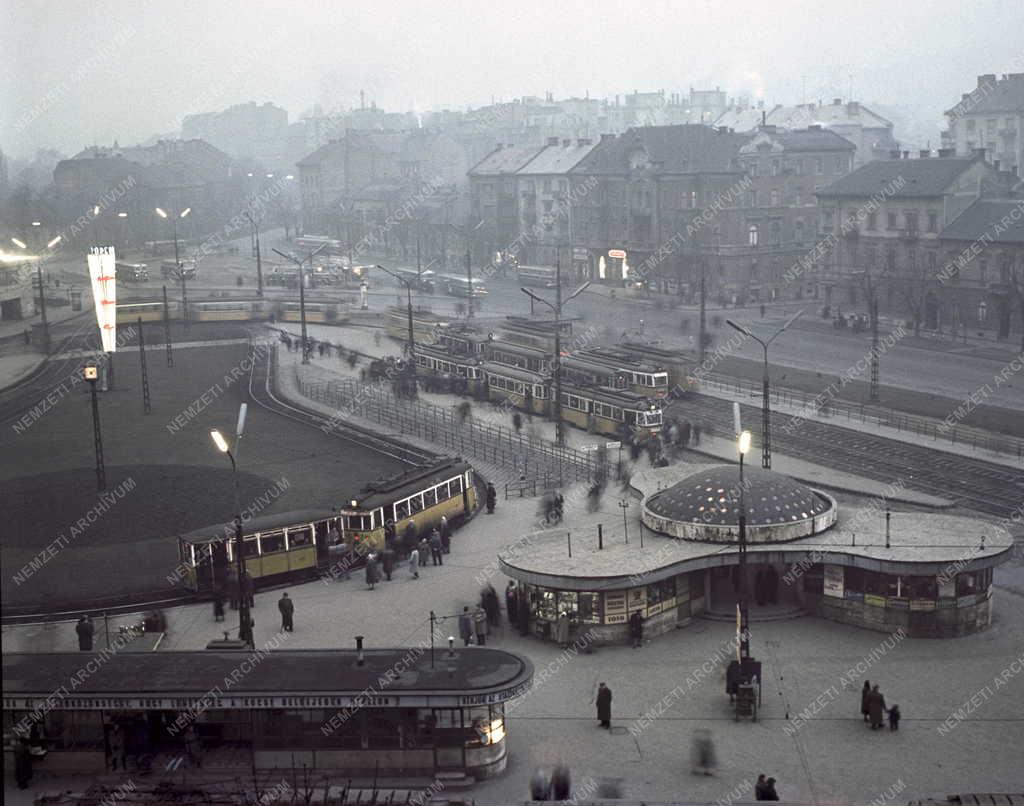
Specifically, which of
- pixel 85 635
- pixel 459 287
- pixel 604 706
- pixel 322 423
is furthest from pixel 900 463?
pixel 459 287

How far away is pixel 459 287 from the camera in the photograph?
93.0 meters

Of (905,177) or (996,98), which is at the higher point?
(996,98)

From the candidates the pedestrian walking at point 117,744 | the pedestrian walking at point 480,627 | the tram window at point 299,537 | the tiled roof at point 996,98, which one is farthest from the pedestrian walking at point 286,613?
the tiled roof at point 996,98

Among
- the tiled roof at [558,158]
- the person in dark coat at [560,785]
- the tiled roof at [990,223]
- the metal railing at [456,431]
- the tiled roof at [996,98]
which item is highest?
the tiled roof at [996,98]

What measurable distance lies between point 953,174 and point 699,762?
188 ft

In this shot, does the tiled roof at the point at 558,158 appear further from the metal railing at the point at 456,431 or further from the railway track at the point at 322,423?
the metal railing at the point at 456,431

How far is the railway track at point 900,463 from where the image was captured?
1468 inches

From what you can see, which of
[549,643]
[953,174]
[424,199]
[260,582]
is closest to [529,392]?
[260,582]

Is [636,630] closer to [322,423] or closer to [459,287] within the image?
[322,423]

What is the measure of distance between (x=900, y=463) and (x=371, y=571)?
18.5 m

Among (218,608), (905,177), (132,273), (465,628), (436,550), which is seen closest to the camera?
(465,628)

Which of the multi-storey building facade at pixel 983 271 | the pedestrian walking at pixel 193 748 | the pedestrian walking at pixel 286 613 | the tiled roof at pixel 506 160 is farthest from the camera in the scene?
the tiled roof at pixel 506 160

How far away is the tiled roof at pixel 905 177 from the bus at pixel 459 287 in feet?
80.5

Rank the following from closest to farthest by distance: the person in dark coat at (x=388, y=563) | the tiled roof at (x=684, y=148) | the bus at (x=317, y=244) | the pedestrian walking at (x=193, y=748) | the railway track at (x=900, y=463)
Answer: the pedestrian walking at (x=193, y=748) → the person in dark coat at (x=388, y=563) → the railway track at (x=900, y=463) → the tiled roof at (x=684, y=148) → the bus at (x=317, y=244)
